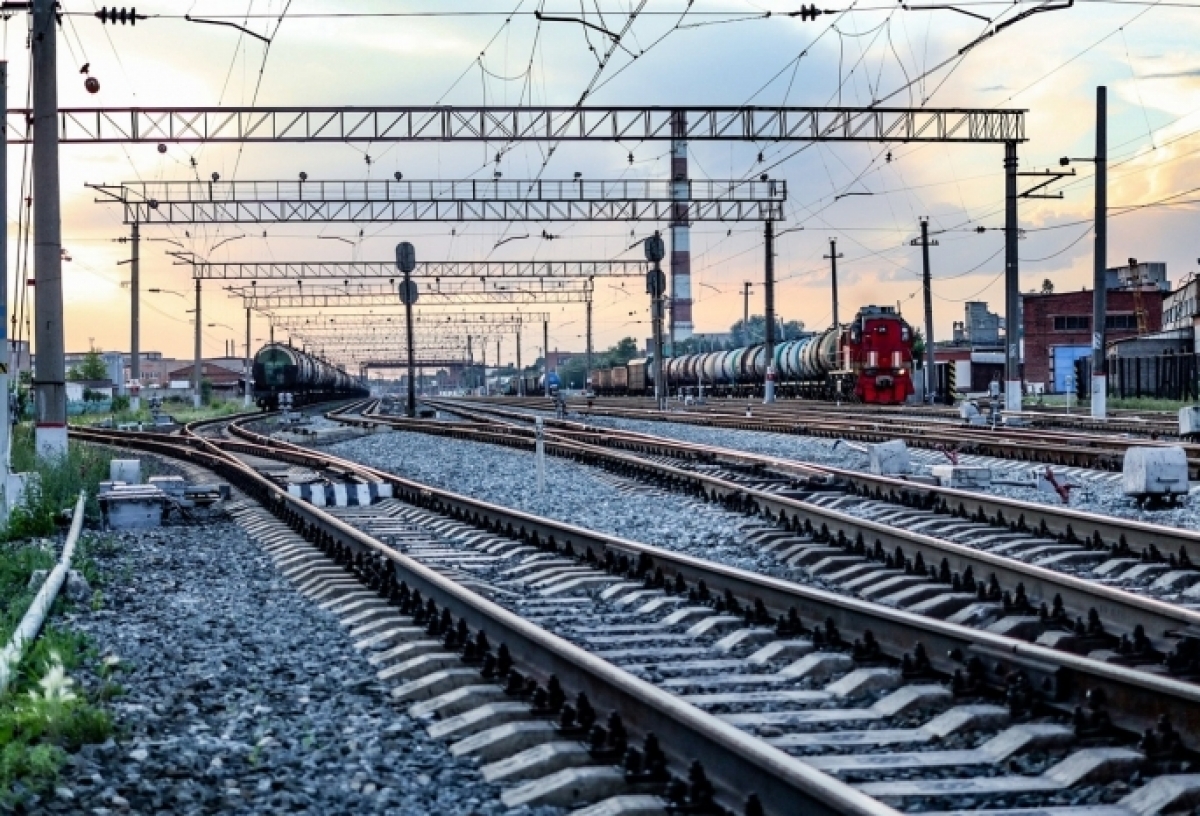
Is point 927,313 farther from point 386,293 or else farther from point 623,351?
point 623,351

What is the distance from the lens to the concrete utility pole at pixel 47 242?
1833 centimetres

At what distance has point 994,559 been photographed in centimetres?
860

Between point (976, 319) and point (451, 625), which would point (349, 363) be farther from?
point (451, 625)

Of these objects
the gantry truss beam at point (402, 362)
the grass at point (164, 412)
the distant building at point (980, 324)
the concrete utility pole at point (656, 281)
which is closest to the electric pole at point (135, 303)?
the grass at point (164, 412)

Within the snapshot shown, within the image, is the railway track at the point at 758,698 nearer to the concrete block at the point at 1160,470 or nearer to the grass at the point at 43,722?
the grass at the point at 43,722

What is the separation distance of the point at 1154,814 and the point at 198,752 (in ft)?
11.3

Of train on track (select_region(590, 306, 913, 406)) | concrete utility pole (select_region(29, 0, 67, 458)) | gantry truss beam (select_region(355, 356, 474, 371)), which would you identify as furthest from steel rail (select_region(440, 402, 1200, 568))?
gantry truss beam (select_region(355, 356, 474, 371))

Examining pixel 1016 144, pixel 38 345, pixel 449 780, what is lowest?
pixel 449 780

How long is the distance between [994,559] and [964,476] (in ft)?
21.6

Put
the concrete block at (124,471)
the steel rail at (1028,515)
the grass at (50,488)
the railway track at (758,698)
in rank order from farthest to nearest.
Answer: the concrete block at (124,471) < the grass at (50,488) < the steel rail at (1028,515) < the railway track at (758,698)

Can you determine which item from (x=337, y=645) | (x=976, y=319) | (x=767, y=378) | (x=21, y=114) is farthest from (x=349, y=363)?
(x=337, y=645)

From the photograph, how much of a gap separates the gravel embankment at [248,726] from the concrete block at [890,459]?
8745mm

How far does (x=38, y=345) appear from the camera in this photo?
60.9 ft

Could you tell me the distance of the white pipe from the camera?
21.7 ft
